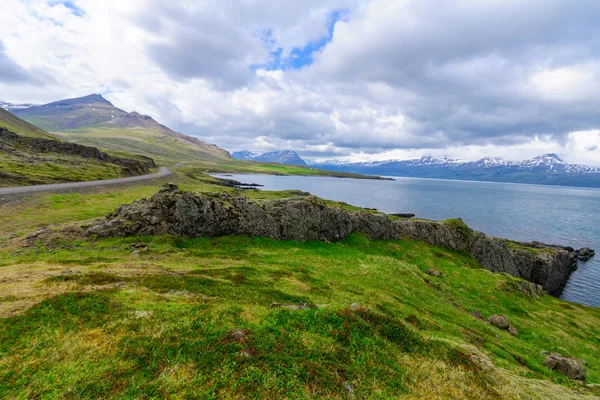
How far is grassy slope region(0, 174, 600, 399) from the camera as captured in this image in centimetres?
Answer: 940

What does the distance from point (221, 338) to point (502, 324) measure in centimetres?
3263

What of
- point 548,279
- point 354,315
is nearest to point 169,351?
point 354,315

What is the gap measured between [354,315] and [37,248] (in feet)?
99.9

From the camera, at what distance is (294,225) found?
42219mm

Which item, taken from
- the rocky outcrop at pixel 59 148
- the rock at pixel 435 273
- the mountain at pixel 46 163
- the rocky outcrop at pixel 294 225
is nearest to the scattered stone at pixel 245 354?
A: the rocky outcrop at pixel 294 225

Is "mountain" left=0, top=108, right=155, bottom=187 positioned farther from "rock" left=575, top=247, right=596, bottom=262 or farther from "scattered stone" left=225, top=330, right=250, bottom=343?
"rock" left=575, top=247, right=596, bottom=262

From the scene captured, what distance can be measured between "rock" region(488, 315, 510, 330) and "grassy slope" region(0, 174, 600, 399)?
1512 millimetres

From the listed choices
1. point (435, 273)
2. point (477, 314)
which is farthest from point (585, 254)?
point (477, 314)

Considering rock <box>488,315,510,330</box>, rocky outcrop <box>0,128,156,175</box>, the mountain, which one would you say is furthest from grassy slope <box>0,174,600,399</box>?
rocky outcrop <box>0,128,156,175</box>

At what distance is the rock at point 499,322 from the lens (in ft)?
97.8

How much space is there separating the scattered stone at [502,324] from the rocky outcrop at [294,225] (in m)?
23.8

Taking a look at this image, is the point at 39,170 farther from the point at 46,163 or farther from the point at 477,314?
the point at 477,314

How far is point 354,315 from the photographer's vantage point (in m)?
15.0

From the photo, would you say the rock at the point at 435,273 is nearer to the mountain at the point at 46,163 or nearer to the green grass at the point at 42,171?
the green grass at the point at 42,171
